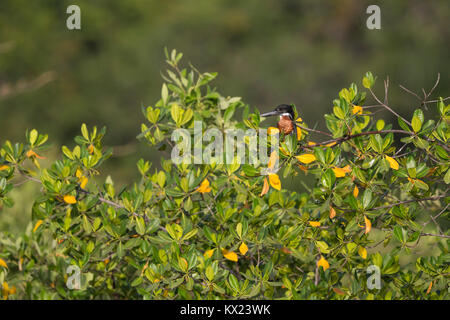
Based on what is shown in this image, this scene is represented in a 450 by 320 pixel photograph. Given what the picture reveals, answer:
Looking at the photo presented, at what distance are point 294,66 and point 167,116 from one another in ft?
42.9

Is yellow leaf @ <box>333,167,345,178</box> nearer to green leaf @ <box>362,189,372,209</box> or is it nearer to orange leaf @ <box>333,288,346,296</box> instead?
green leaf @ <box>362,189,372,209</box>

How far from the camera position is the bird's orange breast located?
6.47ft

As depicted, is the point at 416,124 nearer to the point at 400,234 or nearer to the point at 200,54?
the point at 400,234

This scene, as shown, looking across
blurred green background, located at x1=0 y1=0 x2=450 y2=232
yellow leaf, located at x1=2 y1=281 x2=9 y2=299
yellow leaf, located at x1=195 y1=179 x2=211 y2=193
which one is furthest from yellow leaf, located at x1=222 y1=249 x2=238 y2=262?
blurred green background, located at x1=0 y1=0 x2=450 y2=232

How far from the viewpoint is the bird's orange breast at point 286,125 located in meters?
1.97

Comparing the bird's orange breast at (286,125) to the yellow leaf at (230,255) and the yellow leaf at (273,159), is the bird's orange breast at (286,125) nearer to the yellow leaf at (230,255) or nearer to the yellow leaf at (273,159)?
the yellow leaf at (273,159)

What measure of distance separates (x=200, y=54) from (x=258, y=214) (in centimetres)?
1388

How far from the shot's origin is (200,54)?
1552cm

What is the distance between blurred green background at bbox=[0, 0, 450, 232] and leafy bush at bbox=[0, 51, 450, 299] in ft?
33.9

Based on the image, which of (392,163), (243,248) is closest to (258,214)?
(243,248)

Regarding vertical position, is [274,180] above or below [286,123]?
below

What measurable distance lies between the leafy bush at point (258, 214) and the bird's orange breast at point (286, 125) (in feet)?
0.15

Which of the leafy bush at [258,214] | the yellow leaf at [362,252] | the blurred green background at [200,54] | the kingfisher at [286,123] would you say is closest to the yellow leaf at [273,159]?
the leafy bush at [258,214]
